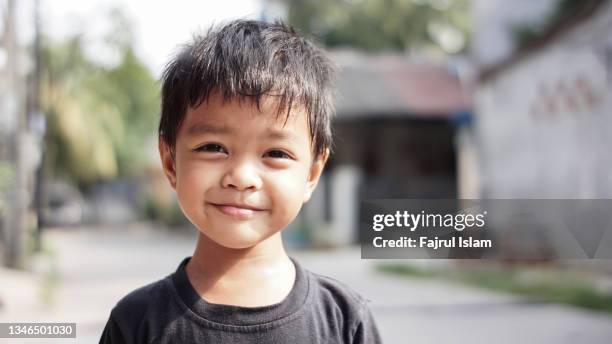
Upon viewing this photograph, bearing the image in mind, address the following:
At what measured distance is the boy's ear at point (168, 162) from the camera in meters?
1.38

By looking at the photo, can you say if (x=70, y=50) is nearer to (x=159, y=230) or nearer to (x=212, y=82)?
(x=159, y=230)

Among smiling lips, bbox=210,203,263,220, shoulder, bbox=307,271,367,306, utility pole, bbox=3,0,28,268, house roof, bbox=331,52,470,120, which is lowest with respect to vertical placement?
shoulder, bbox=307,271,367,306

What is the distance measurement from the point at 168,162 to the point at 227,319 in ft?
1.07

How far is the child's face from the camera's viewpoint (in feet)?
4.06

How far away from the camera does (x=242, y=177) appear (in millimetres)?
1218

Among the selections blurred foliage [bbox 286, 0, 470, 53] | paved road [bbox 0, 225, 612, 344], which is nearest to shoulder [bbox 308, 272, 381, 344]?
paved road [bbox 0, 225, 612, 344]

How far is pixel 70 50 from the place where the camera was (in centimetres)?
1677

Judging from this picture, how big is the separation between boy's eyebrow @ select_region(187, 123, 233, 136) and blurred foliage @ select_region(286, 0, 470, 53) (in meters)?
17.1

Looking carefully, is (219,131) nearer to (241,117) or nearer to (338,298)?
(241,117)

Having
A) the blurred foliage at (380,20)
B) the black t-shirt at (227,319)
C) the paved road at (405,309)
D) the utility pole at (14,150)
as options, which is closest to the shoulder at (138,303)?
the black t-shirt at (227,319)

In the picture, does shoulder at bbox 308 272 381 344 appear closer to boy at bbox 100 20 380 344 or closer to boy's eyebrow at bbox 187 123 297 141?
boy at bbox 100 20 380 344

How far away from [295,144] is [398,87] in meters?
14.4

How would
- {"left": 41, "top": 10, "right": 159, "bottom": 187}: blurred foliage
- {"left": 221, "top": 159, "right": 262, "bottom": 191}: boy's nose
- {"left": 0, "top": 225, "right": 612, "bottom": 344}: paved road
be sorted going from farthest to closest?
{"left": 41, "top": 10, "right": 159, "bottom": 187}: blurred foliage < {"left": 0, "top": 225, "right": 612, "bottom": 344}: paved road < {"left": 221, "top": 159, "right": 262, "bottom": 191}: boy's nose

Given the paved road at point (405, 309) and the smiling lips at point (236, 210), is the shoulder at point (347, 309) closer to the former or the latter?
the smiling lips at point (236, 210)
